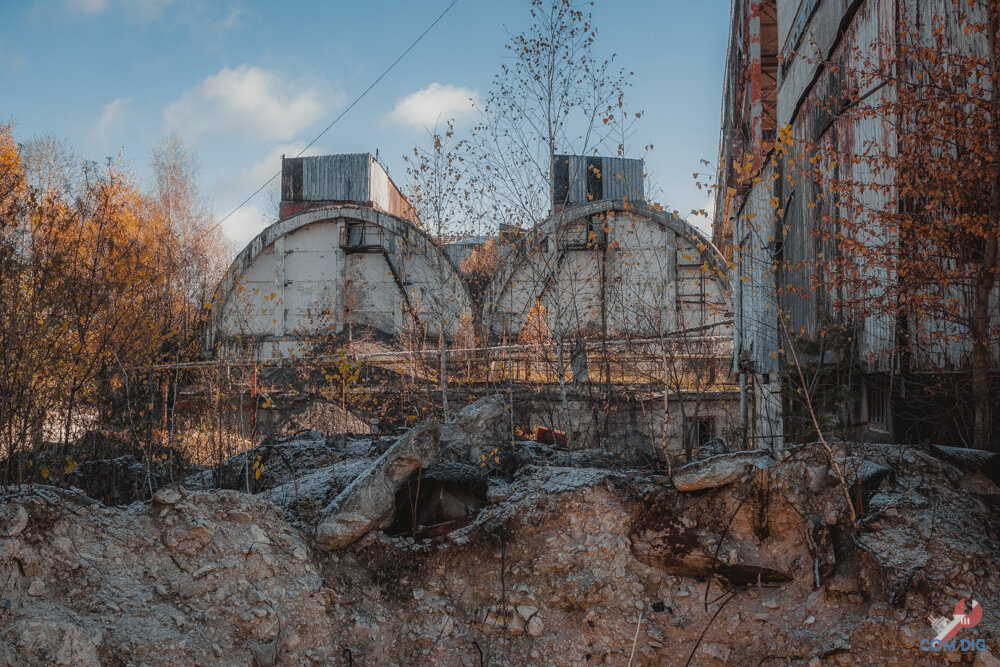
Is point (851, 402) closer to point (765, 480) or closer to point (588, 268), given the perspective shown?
point (765, 480)

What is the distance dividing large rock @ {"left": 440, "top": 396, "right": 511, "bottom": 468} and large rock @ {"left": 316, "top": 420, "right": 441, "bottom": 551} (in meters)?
0.82

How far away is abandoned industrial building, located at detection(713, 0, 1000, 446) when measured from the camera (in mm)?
5172

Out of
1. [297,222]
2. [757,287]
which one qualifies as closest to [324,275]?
[297,222]

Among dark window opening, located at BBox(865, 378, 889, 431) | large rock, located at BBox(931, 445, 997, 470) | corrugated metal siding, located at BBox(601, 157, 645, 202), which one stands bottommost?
large rock, located at BBox(931, 445, 997, 470)

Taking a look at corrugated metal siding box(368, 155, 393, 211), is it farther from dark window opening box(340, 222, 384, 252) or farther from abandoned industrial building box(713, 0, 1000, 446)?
abandoned industrial building box(713, 0, 1000, 446)

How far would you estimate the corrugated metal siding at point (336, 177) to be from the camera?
1115 inches

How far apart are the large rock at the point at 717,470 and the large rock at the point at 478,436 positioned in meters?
1.84

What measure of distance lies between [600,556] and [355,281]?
641 inches

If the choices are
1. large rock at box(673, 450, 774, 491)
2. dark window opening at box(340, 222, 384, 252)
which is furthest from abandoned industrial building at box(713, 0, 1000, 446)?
dark window opening at box(340, 222, 384, 252)

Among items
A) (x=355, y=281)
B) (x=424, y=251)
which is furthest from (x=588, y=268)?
(x=355, y=281)

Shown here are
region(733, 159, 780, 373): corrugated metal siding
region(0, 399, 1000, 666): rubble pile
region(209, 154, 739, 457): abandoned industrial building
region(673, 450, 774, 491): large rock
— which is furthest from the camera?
region(209, 154, 739, 457): abandoned industrial building

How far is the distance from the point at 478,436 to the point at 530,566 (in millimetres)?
1808

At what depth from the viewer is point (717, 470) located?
5.13m

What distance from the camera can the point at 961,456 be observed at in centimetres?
502
